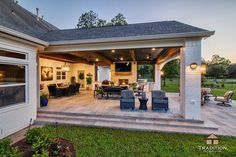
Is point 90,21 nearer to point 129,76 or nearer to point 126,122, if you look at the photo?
point 129,76

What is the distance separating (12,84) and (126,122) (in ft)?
14.7

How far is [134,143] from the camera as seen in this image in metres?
4.06

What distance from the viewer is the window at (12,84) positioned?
462cm

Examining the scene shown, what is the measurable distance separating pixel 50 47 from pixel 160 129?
617cm

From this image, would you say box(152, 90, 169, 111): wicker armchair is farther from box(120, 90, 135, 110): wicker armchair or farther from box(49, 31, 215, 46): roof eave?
box(49, 31, 215, 46): roof eave

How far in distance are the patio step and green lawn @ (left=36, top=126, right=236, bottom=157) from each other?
35 cm

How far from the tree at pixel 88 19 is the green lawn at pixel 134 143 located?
26.4 meters

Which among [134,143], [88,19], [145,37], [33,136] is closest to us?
[33,136]

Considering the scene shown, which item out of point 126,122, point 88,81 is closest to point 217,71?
point 88,81

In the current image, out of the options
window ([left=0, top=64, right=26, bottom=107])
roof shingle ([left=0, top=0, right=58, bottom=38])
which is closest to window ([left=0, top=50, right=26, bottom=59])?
window ([left=0, top=64, right=26, bottom=107])

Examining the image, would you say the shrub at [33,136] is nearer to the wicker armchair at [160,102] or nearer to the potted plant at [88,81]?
the wicker armchair at [160,102]

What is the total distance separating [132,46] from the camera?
5953 millimetres

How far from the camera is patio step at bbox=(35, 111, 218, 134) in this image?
4994mm

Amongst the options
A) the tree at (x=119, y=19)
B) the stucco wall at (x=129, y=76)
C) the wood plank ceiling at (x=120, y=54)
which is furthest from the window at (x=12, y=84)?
the tree at (x=119, y=19)
